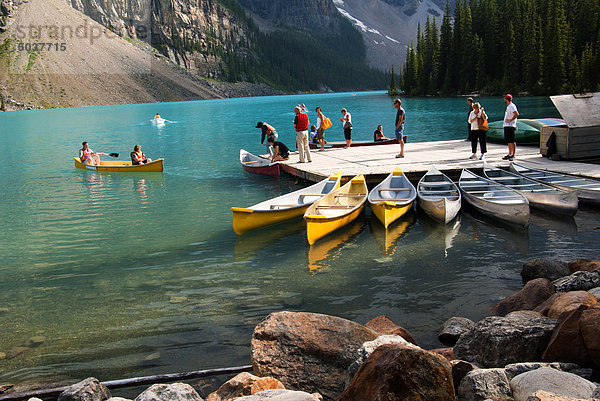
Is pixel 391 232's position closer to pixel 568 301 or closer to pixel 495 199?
pixel 495 199

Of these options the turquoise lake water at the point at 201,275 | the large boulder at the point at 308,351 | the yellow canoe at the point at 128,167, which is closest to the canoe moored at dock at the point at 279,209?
the turquoise lake water at the point at 201,275

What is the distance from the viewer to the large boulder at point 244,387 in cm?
539

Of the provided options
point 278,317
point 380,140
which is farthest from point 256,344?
point 380,140

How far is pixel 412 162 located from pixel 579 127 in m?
6.02

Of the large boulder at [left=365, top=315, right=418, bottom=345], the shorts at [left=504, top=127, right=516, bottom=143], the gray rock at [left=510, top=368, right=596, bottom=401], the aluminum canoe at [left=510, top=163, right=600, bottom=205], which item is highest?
the shorts at [left=504, top=127, right=516, bottom=143]

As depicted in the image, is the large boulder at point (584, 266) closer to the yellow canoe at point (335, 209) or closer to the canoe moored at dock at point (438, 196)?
the canoe moored at dock at point (438, 196)

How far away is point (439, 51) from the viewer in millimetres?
129625

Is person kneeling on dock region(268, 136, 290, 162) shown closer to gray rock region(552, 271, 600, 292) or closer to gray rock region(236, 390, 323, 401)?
gray rock region(552, 271, 600, 292)

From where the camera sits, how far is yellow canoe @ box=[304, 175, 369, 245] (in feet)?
42.3

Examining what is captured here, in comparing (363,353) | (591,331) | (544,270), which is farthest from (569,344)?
(544,270)

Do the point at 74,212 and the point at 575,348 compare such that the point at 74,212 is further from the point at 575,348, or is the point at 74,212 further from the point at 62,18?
the point at 62,18

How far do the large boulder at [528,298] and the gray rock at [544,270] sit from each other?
4.27 feet

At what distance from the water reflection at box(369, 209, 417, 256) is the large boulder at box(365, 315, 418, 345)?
187 inches

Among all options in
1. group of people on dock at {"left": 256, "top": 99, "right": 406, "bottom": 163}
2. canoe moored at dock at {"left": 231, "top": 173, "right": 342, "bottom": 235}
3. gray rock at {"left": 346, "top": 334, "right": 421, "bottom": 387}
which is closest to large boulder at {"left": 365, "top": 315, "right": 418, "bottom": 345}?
gray rock at {"left": 346, "top": 334, "right": 421, "bottom": 387}
